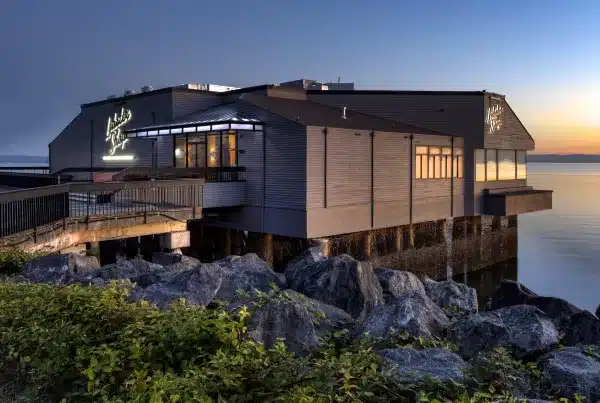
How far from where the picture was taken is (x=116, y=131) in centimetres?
3638

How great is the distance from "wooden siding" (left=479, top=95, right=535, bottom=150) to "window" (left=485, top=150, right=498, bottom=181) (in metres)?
0.54

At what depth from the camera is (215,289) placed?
27.3 ft

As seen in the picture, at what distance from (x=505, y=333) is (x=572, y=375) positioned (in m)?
1.71

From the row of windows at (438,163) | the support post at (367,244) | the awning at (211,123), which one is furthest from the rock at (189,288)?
the row of windows at (438,163)

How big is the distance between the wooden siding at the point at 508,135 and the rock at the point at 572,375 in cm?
3030

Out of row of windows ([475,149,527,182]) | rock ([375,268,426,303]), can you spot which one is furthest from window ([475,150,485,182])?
rock ([375,268,426,303])

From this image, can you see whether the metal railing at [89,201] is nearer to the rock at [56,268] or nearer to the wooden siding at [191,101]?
the rock at [56,268]

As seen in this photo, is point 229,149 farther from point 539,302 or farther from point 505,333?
point 505,333

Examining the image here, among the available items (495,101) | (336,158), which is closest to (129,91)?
(336,158)

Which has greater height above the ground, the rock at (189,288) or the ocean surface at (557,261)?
the rock at (189,288)

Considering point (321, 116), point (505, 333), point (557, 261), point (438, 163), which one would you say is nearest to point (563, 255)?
point (557, 261)

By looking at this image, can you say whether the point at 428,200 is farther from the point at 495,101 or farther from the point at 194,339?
the point at 194,339

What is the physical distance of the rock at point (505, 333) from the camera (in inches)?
290

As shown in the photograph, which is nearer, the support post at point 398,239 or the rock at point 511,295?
the rock at point 511,295
